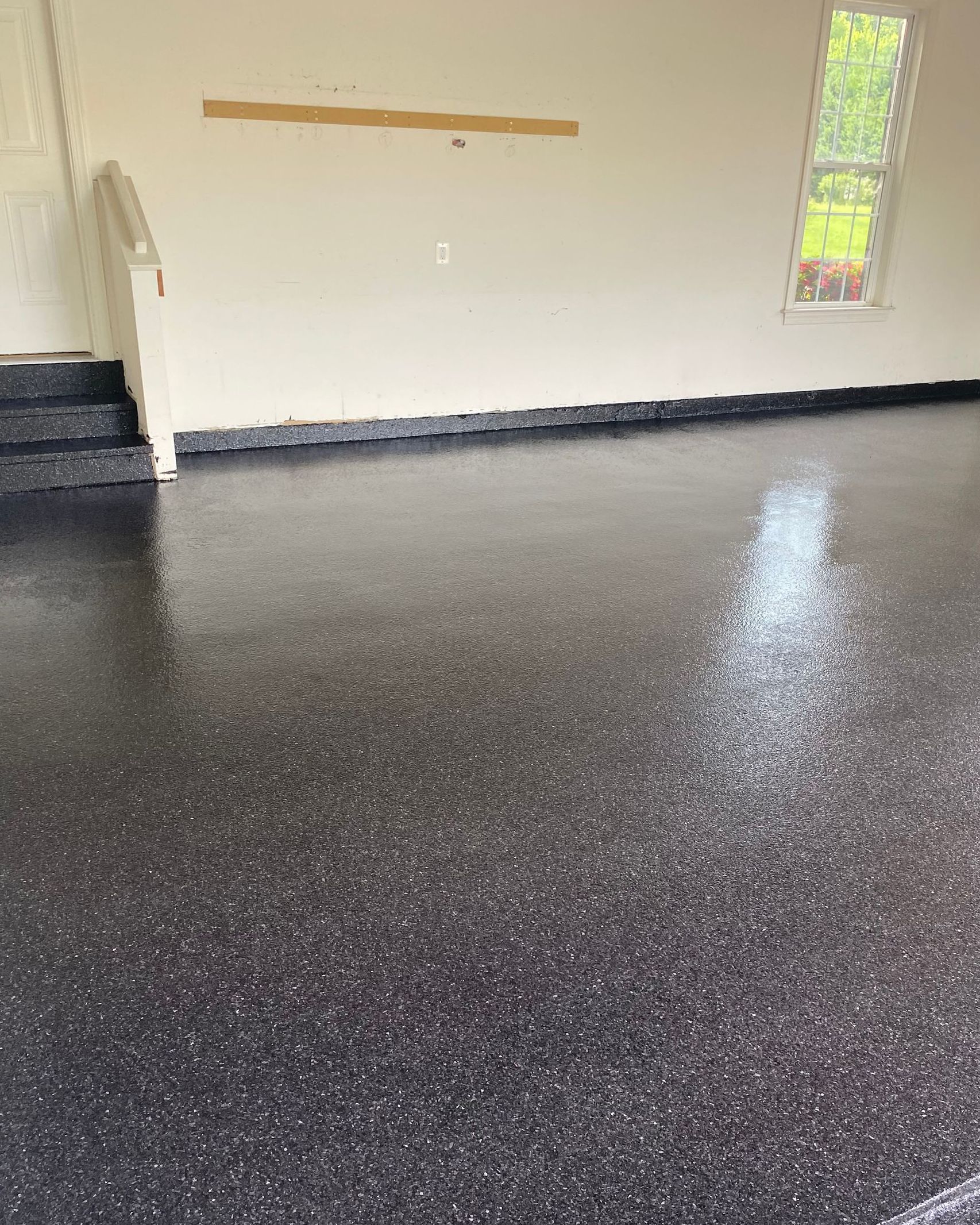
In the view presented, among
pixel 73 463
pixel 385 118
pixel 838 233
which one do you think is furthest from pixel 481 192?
pixel 838 233

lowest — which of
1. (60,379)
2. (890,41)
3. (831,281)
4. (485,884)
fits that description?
(485,884)

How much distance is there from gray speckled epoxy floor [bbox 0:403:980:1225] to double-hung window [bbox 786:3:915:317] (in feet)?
12.8

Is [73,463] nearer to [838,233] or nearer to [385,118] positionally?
[385,118]

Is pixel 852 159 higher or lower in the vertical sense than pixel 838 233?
higher

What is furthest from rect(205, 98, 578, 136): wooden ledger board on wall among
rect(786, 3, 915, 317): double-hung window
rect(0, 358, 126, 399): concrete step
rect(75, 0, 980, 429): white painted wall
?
rect(786, 3, 915, 317): double-hung window

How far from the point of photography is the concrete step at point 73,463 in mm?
4453

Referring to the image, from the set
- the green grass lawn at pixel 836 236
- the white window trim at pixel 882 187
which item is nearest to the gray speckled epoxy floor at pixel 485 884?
the white window trim at pixel 882 187

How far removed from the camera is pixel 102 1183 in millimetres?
1284

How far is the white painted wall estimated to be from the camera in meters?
4.93

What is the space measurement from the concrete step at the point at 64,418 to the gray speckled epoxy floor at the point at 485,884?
105 centimetres

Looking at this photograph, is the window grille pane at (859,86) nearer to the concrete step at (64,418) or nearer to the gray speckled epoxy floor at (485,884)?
the gray speckled epoxy floor at (485,884)

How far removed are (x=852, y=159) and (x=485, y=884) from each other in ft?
22.2

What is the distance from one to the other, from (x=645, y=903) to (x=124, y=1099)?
0.97 meters

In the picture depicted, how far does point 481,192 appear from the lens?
5.60 meters
